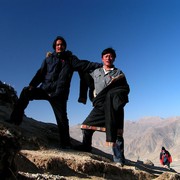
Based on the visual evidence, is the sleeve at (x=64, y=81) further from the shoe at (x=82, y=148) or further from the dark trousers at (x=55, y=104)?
the shoe at (x=82, y=148)

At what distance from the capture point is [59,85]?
21.8 feet

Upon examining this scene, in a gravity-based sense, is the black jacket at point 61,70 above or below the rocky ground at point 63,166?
above

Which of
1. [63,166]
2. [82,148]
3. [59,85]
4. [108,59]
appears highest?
[108,59]

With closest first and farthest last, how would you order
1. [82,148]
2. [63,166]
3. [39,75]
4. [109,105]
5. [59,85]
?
[63,166]
[109,105]
[59,85]
[82,148]
[39,75]

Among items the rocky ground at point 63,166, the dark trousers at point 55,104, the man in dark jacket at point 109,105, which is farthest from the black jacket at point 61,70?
the rocky ground at point 63,166

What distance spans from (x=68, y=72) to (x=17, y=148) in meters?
3.80

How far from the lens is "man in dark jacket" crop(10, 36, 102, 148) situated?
6691mm

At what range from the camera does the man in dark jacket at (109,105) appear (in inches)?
247

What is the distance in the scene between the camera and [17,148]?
3.10m

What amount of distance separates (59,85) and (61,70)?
1.13 ft

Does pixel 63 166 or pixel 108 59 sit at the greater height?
pixel 108 59

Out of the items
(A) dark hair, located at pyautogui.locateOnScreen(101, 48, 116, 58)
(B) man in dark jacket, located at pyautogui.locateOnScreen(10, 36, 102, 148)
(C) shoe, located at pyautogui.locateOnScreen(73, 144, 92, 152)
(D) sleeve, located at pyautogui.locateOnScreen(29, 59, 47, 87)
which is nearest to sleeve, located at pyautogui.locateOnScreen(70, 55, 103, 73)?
(B) man in dark jacket, located at pyautogui.locateOnScreen(10, 36, 102, 148)

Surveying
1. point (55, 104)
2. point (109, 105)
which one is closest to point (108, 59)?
point (109, 105)

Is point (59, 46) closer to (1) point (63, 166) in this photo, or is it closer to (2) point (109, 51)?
(2) point (109, 51)
